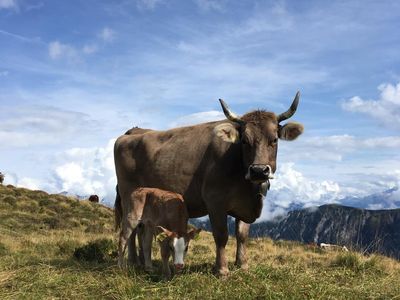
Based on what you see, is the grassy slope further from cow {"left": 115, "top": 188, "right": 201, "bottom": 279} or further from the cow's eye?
the cow's eye

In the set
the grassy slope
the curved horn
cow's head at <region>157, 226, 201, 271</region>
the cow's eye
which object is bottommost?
the grassy slope

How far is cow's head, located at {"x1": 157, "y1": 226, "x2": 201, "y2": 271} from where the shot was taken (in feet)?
26.3

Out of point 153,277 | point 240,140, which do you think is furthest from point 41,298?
point 240,140

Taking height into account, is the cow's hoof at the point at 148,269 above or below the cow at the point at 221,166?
below

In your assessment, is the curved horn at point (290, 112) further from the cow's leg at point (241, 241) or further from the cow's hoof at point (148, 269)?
the cow's hoof at point (148, 269)

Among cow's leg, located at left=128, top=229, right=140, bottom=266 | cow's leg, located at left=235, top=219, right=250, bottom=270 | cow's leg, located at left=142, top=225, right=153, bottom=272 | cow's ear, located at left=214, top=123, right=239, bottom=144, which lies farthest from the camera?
cow's leg, located at left=128, top=229, right=140, bottom=266

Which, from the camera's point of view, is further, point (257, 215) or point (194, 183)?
point (194, 183)

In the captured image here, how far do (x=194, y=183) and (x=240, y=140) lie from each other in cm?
156

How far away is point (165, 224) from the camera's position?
9.02 meters

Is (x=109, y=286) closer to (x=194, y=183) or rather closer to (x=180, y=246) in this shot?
(x=180, y=246)

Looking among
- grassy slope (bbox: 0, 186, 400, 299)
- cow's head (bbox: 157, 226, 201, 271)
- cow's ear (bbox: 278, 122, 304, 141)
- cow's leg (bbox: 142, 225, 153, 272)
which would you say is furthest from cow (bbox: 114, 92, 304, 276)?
grassy slope (bbox: 0, 186, 400, 299)

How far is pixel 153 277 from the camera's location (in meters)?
8.61

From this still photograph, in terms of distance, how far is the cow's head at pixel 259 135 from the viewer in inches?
322

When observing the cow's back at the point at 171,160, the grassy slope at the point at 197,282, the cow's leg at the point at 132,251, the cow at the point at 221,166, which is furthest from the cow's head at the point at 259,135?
the cow's leg at the point at 132,251
